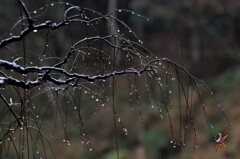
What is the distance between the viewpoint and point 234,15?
20562 millimetres

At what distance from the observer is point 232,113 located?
1669 centimetres

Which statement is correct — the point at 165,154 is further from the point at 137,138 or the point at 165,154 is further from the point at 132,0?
the point at 132,0

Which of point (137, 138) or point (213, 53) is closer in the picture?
point (137, 138)

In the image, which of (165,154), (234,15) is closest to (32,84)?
(165,154)

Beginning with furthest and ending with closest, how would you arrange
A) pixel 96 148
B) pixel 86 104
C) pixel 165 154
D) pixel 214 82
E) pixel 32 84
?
pixel 86 104, pixel 214 82, pixel 96 148, pixel 165 154, pixel 32 84

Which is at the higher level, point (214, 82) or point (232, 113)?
point (214, 82)

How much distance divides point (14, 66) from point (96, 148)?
47.6ft

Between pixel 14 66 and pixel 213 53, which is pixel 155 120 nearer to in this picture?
pixel 213 53

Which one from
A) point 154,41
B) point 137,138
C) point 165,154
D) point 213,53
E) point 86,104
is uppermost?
point 154,41

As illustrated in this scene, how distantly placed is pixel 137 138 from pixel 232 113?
129 inches

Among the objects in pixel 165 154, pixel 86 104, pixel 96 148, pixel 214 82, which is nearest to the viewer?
pixel 165 154

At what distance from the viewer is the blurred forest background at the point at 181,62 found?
16469 millimetres

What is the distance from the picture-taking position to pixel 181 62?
69.7 feet

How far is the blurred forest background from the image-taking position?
648 inches
